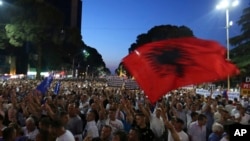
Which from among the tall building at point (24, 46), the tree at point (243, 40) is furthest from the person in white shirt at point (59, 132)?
the tall building at point (24, 46)

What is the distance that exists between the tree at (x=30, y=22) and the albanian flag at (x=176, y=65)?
45864 millimetres

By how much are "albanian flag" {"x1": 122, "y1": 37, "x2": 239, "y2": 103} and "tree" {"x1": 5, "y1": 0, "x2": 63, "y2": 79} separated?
45.9m

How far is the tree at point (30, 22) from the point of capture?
50.0 metres

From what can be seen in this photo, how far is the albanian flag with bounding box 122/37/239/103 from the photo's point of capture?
5.28m

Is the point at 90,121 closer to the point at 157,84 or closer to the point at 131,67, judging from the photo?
the point at 131,67

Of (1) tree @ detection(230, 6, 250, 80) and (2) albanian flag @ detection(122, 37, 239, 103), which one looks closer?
(2) albanian flag @ detection(122, 37, 239, 103)

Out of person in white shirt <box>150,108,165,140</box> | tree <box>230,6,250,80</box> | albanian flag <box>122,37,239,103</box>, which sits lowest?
person in white shirt <box>150,108,165,140</box>

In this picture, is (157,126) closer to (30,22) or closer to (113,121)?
(113,121)

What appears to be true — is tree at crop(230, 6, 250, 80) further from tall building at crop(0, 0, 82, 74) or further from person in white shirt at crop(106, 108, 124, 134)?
person in white shirt at crop(106, 108, 124, 134)

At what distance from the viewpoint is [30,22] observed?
51.1 metres

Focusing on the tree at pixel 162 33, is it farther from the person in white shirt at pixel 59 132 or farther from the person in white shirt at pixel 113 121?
the person in white shirt at pixel 59 132

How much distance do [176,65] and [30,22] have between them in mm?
47658

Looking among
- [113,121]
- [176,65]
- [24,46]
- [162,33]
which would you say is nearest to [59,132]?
[176,65]

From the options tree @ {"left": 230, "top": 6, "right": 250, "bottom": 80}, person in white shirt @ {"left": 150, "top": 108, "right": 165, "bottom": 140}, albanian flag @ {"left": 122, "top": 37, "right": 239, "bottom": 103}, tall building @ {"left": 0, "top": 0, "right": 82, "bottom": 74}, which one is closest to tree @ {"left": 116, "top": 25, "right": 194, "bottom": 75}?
tall building @ {"left": 0, "top": 0, "right": 82, "bottom": 74}
